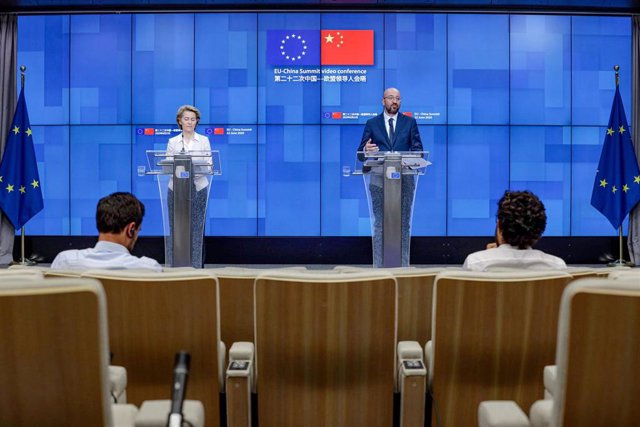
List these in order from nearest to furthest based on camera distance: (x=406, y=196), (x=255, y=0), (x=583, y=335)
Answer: (x=583, y=335) → (x=406, y=196) → (x=255, y=0)

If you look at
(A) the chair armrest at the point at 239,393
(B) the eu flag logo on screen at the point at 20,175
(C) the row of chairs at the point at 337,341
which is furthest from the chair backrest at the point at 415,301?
(B) the eu flag logo on screen at the point at 20,175

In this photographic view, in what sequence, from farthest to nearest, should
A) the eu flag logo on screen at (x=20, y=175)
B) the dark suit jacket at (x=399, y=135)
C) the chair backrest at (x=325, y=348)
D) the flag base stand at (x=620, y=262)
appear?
the flag base stand at (x=620, y=262) → the eu flag logo on screen at (x=20, y=175) → the dark suit jacket at (x=399, y=135) → the chair backrest at (x=325, y=348)

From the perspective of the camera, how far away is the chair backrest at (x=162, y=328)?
1.72 meters

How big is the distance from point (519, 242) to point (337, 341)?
106 centimetres

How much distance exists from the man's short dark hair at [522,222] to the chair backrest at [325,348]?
2.99ft

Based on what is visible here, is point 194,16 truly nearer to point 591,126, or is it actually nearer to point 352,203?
point 352,203

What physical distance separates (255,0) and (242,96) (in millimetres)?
1249

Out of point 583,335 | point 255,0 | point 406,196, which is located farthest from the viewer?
point 255,0

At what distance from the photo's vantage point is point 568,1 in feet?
24.5

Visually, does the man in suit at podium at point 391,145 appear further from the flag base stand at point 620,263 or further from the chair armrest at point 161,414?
the flag base stand at point 620,263

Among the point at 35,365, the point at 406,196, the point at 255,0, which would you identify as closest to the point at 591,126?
the point at 406,196

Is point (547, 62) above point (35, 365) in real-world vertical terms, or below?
above

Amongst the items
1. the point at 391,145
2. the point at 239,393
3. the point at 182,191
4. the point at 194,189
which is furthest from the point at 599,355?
the point at 391,145

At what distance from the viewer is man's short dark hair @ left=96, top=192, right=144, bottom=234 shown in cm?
252
